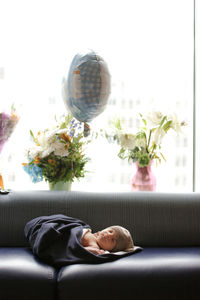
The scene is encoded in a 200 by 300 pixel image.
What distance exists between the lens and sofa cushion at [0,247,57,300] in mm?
1797

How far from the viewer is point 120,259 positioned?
205 cm

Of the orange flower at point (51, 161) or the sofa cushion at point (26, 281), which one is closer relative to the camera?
the sofa cushion at point (26, 281)

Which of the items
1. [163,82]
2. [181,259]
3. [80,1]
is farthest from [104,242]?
[80,1]

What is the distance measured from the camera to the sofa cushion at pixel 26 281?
180 cm

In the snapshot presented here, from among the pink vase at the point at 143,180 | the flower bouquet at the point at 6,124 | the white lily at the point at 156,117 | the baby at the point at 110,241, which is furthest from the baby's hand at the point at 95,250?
the white lily at the point at 156,117

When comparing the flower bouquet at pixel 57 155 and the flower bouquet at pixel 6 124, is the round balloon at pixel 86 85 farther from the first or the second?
the flower bouquet at pixel 6 124

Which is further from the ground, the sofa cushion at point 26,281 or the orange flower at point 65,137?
the orange flower at point 65,137

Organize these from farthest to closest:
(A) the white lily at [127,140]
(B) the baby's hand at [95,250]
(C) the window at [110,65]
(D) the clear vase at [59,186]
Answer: (C) the window at [110,65]
(A) the white lily at [127,140]
(D) the clear vase at [59,186]
(B) the baby's hand at [95,250]

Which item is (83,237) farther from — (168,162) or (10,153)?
(168,162)

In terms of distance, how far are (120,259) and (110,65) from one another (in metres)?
Answer: 1.66

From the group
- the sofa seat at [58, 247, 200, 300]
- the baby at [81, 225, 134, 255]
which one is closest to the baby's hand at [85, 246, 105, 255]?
the baby at [81, 225, 134, 255]

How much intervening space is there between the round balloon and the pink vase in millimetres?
510

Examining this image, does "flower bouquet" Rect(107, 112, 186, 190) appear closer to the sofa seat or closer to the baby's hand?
the baby's hand

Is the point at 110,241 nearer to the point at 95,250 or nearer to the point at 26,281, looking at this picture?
the point at 95,250
